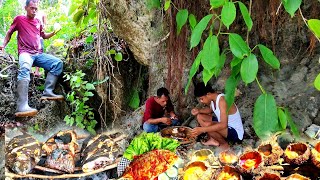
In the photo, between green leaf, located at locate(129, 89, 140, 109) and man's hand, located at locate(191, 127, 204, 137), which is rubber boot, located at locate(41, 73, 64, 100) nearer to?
green leaf, located at locate(129, 89, 140, 109)

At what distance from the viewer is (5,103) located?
13.6 feet

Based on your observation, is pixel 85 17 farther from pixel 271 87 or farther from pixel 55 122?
pixel 271 87

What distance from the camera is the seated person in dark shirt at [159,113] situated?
3188 millimetres

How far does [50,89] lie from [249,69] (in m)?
2.84

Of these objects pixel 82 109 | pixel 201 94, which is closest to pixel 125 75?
pixel 82 109

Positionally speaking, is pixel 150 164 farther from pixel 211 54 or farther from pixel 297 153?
pixel 211 54

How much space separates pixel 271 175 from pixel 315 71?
1.86m

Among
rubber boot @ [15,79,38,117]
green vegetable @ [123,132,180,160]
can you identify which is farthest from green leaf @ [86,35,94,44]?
green vegetable @ [123,132,180,160]

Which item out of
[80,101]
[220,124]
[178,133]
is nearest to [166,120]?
[178,133]

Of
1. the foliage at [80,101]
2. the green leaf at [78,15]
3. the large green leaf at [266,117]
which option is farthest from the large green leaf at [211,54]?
the foliage at [80,101]

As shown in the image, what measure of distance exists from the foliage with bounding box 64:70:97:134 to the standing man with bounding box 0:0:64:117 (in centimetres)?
17

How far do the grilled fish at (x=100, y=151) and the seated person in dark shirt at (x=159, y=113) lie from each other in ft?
4.66

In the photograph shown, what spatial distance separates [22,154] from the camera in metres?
1.62

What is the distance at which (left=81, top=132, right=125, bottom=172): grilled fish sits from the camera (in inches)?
62.4
